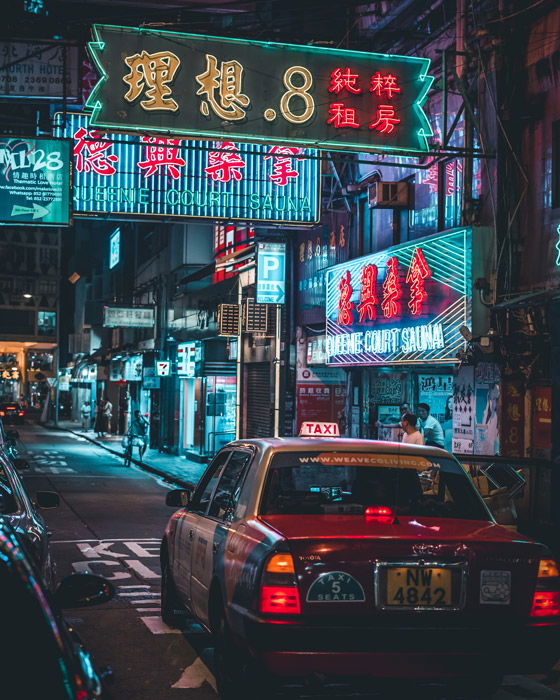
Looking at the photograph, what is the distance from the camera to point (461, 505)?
265 inches

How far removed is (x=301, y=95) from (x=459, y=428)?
6142 millimetres

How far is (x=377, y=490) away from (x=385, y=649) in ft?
4.88

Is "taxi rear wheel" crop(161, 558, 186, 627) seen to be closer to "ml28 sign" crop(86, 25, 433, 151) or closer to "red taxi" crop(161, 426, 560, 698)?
"red taxi" crop(161, 426, 560, 698)

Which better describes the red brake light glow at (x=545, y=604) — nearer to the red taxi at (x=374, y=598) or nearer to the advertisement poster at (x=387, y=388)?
the red taxi at (x=374, y=598)

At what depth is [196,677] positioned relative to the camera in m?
7.14

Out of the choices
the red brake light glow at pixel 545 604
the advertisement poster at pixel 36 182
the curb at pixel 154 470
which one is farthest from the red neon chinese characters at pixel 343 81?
the curb at pixel 154 470

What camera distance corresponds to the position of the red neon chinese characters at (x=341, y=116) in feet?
50.4

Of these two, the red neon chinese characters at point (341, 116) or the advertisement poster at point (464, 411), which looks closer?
the red neon chinese characters at point (341, 116)

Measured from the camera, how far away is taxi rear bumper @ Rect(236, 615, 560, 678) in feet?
17.8

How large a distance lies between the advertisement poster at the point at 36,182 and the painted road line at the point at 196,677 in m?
15.1

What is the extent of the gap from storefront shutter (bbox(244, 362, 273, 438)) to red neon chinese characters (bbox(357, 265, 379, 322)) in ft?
21.8

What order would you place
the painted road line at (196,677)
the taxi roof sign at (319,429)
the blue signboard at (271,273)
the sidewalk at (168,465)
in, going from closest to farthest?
the painted road line at (196,677) < the taxi roof sign at (319,429) < the blue signboard at (271,273) < the sidewalk at (168,465)

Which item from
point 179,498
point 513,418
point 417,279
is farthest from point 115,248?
point 179,498

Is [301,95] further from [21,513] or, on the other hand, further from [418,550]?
[418,550]
